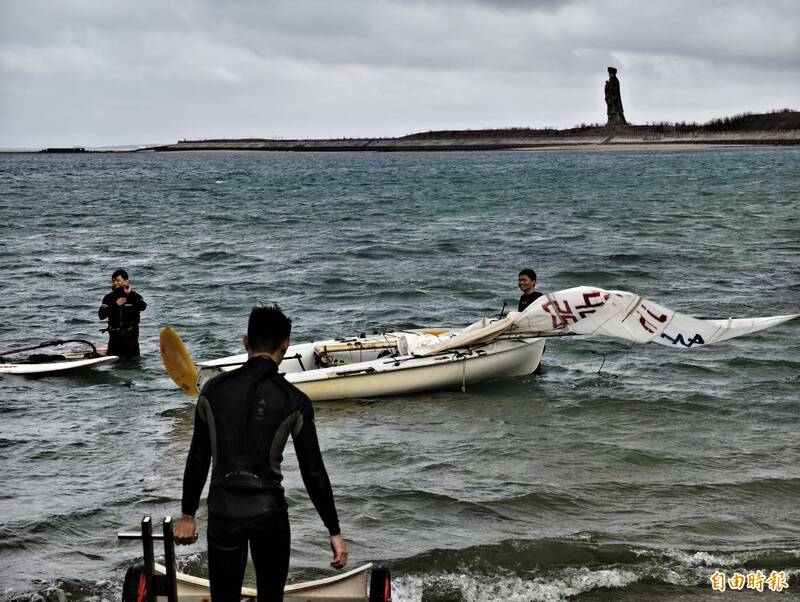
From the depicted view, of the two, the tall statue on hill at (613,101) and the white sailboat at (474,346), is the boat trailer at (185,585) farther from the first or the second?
the tall statue on hill at (613,101)

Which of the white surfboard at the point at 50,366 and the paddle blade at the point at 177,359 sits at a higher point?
the paddle blade at the point at 177,359

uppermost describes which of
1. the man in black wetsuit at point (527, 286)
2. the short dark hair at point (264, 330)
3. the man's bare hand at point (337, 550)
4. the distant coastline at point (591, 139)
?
the distant coastline at point (591, 139)

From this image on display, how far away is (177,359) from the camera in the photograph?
1175cm

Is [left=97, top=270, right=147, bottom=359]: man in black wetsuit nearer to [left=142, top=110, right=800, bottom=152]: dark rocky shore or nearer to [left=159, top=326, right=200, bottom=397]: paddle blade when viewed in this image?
[left=159, top=326, right=200, bottom=397]: paddle blade

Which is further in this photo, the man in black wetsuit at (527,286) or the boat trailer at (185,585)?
the man in black wetsuit at (527,286)

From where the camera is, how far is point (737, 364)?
57.4ft

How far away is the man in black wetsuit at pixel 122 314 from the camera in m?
16.5

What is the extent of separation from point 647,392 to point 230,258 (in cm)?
2178

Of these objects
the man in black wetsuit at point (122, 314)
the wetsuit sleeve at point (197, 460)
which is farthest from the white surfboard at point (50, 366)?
the wetsuit sleeve at point (197, 460)

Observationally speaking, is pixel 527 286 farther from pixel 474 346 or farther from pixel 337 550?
pixel 337 550

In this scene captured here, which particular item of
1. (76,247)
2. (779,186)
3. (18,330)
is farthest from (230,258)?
(779,186)

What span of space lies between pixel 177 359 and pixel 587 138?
514ft

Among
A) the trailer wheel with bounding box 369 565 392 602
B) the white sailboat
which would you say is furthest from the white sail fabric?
the trailer wheel with bounding box 369 565 392 602

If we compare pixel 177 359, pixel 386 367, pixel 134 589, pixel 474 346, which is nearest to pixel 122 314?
pixel 386 367
